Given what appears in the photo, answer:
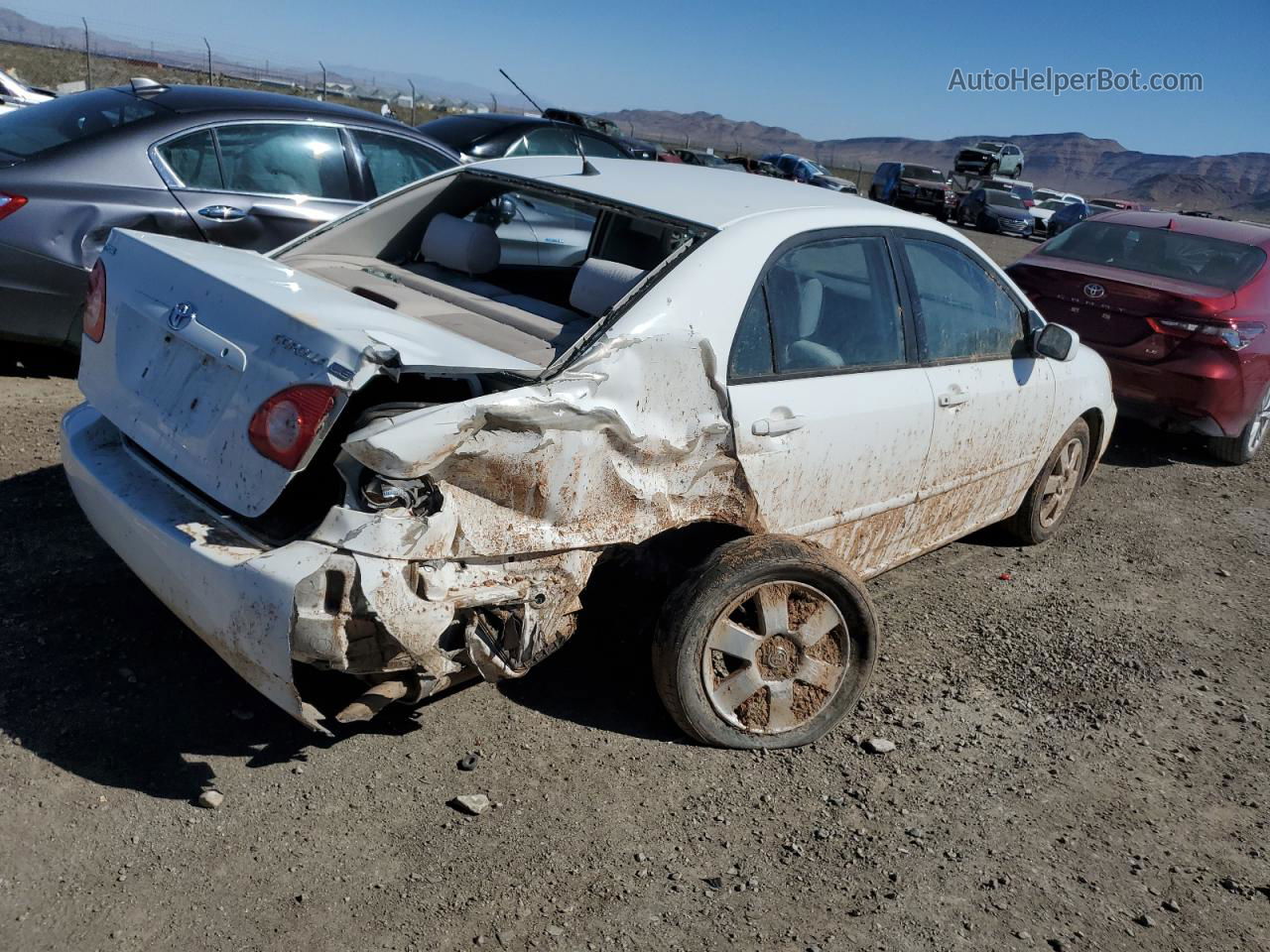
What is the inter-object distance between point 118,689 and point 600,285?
196cm

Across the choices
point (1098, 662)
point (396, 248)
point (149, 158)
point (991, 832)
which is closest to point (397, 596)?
point (991, 832)

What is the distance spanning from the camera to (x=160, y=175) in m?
5.72

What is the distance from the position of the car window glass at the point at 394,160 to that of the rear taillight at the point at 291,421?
4.14m

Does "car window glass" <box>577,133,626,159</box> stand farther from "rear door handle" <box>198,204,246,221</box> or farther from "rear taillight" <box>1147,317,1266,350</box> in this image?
"rear taillight" <box>1147,317,1266,350</box>

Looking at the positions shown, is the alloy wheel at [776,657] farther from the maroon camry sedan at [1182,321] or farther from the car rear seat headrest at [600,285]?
the maroon camry sedan at [1182,321]

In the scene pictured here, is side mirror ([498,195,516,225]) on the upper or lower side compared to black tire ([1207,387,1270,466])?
upper

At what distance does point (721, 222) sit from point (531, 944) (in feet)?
7.16

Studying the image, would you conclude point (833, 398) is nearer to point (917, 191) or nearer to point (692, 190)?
point (692, 190)

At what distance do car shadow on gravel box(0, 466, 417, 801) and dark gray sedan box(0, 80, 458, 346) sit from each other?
6.43ft

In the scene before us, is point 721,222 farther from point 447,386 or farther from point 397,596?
point 397,596

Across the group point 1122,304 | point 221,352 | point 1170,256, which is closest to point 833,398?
point 221,352

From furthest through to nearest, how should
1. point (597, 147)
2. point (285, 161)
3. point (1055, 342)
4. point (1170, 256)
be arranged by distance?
point (597, 147), point (1170, 256), point (285, 161), point (1055, 342)

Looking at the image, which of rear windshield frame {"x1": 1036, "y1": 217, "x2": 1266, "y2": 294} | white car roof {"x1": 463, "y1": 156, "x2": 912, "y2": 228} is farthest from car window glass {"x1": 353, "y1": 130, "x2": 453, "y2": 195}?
rear windshield frame {"x1": 1036, "y1": 217, "x2": 1266, "y2": 294}

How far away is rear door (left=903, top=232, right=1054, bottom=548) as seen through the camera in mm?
4055
